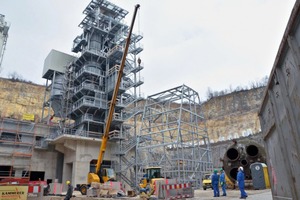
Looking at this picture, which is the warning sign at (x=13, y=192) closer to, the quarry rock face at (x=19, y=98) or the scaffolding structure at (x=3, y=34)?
the scaffolding structure at (x=3, y=34)

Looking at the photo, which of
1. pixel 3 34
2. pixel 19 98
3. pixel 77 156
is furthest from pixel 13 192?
pixel 19 98

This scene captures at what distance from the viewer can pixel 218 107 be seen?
5388 cm

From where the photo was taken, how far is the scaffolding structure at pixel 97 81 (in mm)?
28156

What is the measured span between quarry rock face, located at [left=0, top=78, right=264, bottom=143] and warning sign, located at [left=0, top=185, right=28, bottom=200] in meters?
37.1

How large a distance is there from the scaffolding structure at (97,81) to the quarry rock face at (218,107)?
16029mm

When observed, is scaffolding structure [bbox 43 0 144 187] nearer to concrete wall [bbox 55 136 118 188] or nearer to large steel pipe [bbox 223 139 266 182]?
concrete wall [bbox 55 136 118 188]

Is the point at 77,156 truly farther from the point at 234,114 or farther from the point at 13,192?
the point at 234,114

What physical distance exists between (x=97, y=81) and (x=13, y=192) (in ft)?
73.4

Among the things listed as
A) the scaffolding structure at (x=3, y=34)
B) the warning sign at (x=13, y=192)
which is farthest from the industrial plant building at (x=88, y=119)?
the warning sign at (x=13, y=192)

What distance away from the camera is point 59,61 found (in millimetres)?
32375

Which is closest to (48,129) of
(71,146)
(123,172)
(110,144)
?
(71,146)

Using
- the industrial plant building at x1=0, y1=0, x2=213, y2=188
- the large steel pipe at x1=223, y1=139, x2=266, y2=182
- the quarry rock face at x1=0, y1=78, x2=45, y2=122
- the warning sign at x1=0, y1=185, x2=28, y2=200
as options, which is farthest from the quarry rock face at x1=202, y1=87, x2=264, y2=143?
the warning sign at x1=0, y1=185, x2=28, y2=200

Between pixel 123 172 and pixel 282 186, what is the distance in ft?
86.7

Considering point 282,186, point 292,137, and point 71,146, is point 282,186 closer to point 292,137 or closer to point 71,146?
point 292,137
